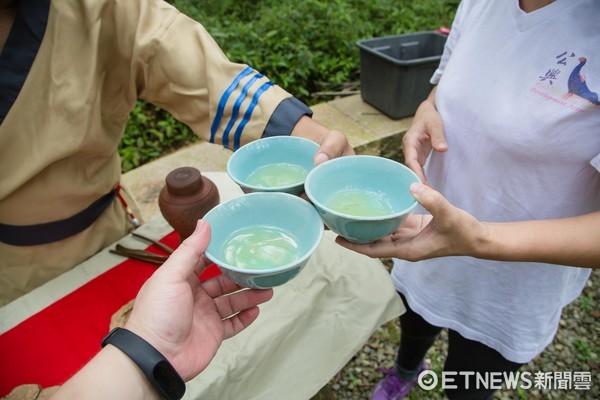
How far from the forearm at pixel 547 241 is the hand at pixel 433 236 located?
40 millimetres

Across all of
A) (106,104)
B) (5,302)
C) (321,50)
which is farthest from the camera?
(321,50)

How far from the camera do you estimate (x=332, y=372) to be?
4.66ft

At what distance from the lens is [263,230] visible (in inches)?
44.6

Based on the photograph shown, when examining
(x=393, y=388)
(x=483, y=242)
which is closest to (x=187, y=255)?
(x=483, y=242)

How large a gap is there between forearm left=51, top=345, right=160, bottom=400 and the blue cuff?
0.73m

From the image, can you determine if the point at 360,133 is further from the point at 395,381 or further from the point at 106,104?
the point at 106,104

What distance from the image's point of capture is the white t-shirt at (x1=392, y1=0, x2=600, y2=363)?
1.03 metres

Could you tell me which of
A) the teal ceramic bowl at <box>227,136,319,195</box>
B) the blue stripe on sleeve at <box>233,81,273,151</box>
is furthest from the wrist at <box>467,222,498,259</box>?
the blue stripe on sleeve at <box>233,81,273,151</box>

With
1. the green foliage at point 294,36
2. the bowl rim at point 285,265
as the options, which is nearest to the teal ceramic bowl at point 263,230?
the bowl rim at point 285,265

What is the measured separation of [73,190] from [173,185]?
0.97 feet

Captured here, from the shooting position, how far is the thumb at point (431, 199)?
2.94ft

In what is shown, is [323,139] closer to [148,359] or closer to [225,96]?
[225,96]

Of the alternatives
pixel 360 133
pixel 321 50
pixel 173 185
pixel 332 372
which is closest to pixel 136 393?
pixel 173 185

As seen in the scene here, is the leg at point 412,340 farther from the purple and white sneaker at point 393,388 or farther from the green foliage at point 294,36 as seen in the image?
the green foliage at point 294,36
